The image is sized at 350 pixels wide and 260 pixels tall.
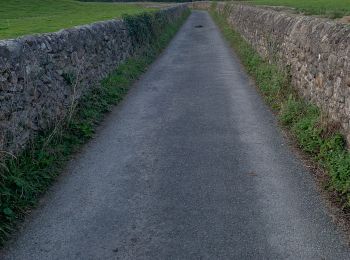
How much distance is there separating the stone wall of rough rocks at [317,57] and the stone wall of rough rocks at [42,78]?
4777mm

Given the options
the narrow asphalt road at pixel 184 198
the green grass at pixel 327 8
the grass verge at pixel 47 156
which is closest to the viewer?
the narrow asphalt road at pixel 184 198

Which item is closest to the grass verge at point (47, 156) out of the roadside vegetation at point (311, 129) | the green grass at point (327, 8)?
the roadside vegetation at point (311, 129)

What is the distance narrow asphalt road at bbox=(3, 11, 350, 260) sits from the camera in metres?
4.51

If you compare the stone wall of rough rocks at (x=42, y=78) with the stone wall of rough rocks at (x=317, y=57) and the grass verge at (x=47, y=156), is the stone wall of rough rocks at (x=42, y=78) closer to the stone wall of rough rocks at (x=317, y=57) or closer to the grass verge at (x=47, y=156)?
the grass verge at (x=47, y=156)

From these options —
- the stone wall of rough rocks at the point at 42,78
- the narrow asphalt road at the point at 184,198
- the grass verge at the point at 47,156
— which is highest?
the stone wall of rough rocks at the point at 42,78

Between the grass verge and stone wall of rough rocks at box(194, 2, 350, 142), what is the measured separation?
4.40 meters

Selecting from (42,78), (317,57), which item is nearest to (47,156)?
(42,78)

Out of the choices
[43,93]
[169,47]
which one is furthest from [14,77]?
[169,47]

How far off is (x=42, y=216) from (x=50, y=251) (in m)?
0.78

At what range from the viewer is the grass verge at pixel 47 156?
5.14m

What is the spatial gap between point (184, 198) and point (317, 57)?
4.27 meters

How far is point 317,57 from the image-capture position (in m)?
7.98

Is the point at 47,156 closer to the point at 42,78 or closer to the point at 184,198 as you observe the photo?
the point at 42,78

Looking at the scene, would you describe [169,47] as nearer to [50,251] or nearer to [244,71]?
[244,71]
